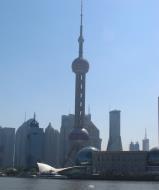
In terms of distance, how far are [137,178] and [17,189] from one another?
4348 inches

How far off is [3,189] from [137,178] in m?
111

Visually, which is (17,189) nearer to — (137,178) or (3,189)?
(3,189)

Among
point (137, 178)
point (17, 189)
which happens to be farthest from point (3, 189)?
point (137, 178)

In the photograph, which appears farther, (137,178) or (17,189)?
(137,178)

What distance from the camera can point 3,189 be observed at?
96.4 m

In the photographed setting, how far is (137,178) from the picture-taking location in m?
198

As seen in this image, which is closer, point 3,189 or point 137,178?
point 3,189

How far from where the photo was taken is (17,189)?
9600cm

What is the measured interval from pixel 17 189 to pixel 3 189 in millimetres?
3088
